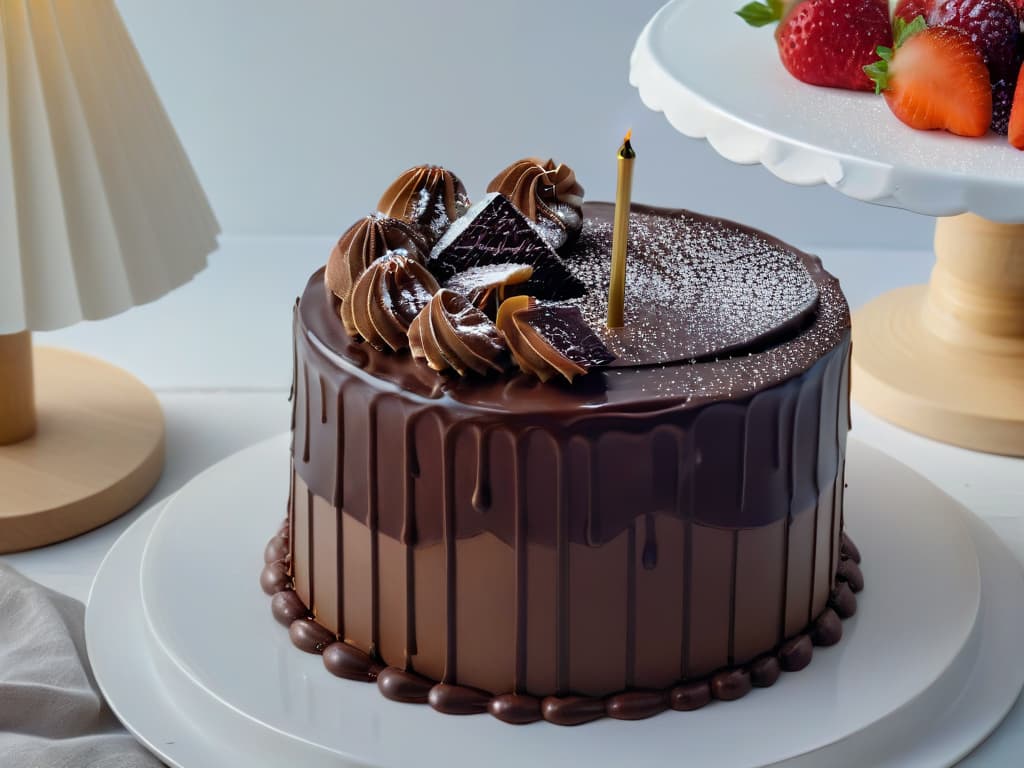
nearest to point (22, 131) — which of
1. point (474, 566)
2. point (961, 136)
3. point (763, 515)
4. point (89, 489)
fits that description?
point (89, 489)

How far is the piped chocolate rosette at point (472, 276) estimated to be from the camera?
1.56 meters

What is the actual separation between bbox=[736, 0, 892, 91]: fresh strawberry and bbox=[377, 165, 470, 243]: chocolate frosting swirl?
57 cm

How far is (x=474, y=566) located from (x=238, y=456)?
65 cm

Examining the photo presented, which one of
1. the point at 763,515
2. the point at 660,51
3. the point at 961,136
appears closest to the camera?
the point at 763,515

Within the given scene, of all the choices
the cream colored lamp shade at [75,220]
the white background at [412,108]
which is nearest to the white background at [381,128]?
the white background at [412,108]

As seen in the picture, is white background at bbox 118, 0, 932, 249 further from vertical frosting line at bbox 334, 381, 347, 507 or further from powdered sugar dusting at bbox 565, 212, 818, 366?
vertical frosting line at bbox 334, 381, 347, 507

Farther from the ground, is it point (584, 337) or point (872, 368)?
point (584, 337)

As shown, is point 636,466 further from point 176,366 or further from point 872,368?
point 176,366

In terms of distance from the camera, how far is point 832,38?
2092 mm

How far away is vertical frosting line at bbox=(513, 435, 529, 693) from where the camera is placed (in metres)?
1.52

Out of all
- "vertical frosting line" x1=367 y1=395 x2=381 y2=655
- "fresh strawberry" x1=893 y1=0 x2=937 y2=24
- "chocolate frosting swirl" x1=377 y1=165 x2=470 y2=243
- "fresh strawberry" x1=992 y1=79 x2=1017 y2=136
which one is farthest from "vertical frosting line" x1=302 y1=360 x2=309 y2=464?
"fresh strawberry" x1=893 y1=0 x2=937 y2=24

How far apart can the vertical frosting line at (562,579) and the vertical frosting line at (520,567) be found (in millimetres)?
34

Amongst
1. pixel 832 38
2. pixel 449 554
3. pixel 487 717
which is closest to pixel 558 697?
pixel 487 717

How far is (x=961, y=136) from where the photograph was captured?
1957 millimetres
